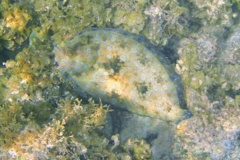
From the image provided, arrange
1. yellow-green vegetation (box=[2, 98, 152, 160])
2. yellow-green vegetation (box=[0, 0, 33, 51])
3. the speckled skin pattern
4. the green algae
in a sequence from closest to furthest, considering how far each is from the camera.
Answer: yellow-green vegetation (box=[2, 98, 152, 160]), the green algae, yellow-green vegetation (box=[0, 0, 33, 51]), the speckled skin pattern

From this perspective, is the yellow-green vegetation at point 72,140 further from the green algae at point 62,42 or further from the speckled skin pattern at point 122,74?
the speckled skin pattern at point 122,74

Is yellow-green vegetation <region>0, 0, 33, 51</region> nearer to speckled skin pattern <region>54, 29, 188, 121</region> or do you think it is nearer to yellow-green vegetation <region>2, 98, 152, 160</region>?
speckled skin pattern <region>54, 29, 188, 121</region>

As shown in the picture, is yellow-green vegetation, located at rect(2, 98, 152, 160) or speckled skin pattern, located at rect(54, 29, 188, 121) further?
speckled skin pattern, located at rect(54, 29, 188, 121)

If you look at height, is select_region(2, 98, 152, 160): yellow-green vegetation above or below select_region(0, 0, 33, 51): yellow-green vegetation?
below

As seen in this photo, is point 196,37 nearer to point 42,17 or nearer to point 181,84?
point 181,84

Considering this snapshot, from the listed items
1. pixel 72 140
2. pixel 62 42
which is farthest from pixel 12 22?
pixel 72 140

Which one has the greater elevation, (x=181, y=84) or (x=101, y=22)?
(x=101, y=22)

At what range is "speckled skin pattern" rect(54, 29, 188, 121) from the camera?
12.5 ft

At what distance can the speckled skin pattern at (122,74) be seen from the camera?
3807 mm

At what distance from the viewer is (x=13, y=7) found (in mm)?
3693

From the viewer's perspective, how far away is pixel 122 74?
3.82m

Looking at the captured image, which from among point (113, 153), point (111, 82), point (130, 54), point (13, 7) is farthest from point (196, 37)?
point (13, 7)

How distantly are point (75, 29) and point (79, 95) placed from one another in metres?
1.07

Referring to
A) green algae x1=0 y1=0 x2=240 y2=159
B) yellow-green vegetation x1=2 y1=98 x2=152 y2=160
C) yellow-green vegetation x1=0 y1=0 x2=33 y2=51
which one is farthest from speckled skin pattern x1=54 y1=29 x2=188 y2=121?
yellow-green vegetation x1=0 y1=0 x2=33 y2=51
